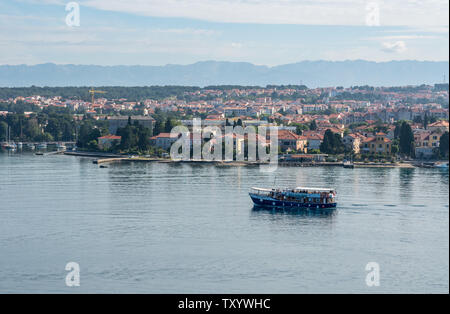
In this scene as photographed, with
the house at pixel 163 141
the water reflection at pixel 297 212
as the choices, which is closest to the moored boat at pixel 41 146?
the house at pixel 163 141

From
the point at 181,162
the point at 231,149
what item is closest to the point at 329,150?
the point at 231,149

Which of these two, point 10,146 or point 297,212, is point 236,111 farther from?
point 297,212

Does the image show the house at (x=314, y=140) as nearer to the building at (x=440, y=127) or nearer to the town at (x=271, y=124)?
the town at (x=271, y=124)

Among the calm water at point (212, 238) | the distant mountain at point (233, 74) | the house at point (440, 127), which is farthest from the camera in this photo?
the distant mountain at point (233, 74)

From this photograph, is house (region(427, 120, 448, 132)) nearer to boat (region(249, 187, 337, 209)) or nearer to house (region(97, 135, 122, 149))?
house (region(97, 135, 122, 149))

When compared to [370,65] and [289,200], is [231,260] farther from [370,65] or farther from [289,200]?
[370,65]

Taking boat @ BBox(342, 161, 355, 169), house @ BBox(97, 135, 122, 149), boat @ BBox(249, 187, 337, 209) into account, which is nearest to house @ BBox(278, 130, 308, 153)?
boat @ BBox(342, 161, 355, 169)
